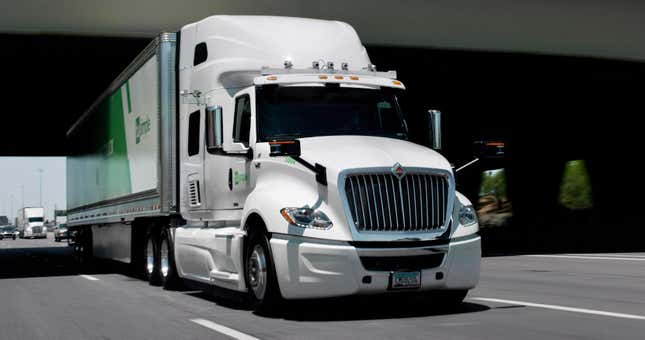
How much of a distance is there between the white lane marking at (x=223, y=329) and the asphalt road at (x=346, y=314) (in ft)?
0.03

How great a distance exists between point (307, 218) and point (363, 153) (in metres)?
0.98

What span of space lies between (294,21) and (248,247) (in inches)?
143

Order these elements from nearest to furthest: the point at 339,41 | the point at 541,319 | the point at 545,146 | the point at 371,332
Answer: the point at 371,332, the point at 541,319, the point at 339,41, the point at 545,146

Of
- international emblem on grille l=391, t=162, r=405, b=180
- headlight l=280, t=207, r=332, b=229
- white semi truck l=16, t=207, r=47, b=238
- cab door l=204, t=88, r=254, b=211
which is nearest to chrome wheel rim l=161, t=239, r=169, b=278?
cab door l=204, t=88, r=254, b=211

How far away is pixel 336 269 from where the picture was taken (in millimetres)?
9789

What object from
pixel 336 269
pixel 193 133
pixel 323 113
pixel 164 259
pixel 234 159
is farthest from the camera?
pixel 164 259

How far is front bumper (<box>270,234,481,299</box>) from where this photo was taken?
977 centimetres

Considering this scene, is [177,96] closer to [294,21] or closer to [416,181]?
[294,21]

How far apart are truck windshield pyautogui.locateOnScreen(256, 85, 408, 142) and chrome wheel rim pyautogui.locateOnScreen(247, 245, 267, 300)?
144 centimetres

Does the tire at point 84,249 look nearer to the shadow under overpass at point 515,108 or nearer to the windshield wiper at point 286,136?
the shadow under overpass at point 515,108

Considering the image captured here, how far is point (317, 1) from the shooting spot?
24000 millimetres

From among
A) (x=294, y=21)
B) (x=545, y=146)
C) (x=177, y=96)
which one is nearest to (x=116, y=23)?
(x=177, y=96)

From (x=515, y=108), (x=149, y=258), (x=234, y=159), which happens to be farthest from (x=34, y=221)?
(x=234, y=159)

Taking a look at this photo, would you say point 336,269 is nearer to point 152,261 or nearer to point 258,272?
point 258,272
